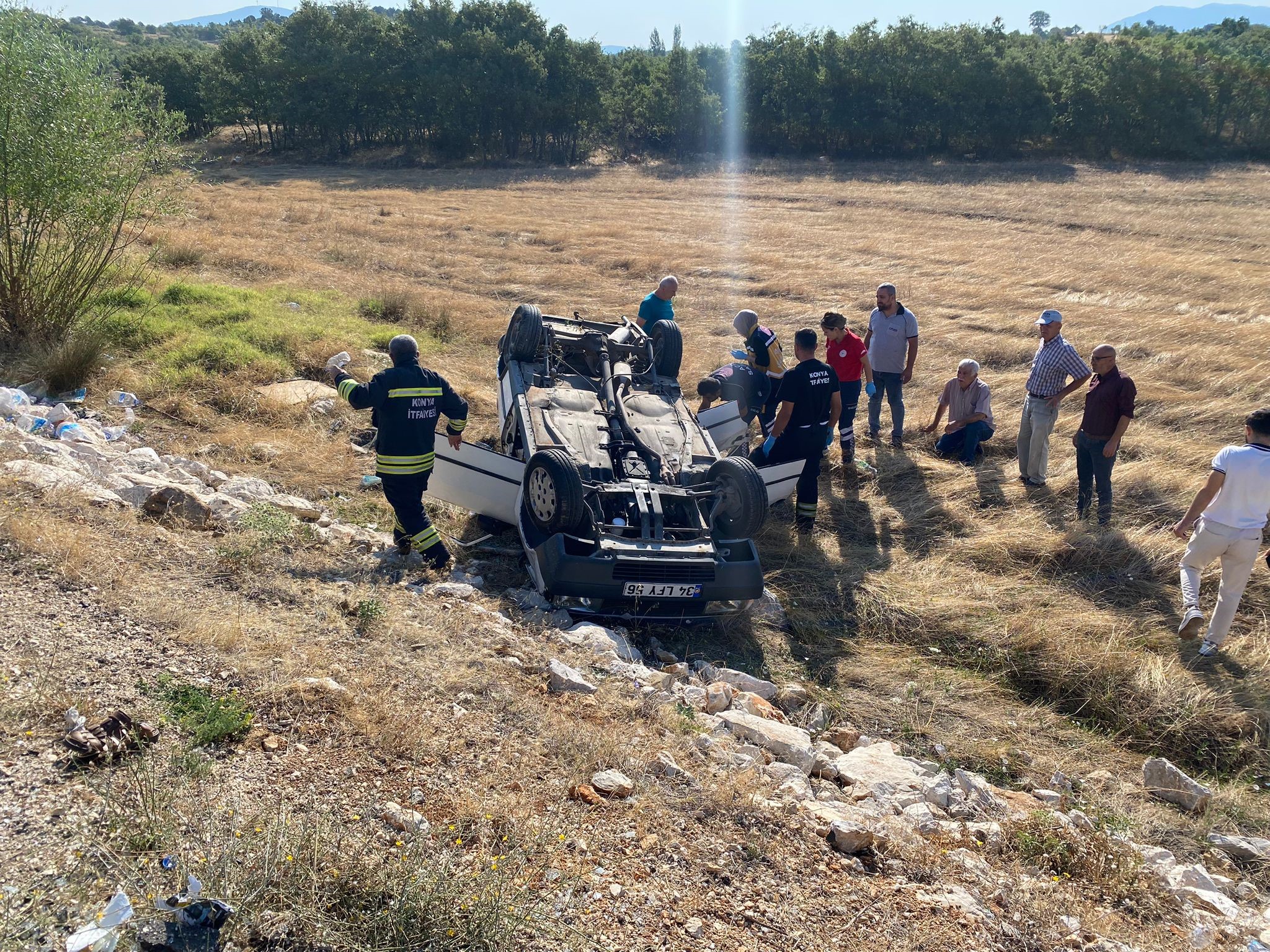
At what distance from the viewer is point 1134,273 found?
56.8ft

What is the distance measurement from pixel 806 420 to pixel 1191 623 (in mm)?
3121

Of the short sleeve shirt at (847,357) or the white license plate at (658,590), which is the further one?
the short sleeve shirt at (847,357)

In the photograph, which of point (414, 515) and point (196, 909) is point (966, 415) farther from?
point (196, 909)

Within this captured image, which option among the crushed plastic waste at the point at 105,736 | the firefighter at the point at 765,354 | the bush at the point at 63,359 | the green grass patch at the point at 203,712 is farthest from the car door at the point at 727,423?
the bush at the point at 63,359

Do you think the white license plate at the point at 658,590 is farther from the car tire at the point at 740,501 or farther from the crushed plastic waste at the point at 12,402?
the crushed plastic waste at the point at 12,402

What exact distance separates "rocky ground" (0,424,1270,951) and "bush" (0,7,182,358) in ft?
15.3

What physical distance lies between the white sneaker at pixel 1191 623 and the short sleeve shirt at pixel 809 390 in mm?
3001

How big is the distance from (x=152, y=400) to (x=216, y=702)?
638 cm

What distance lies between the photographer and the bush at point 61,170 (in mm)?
8867

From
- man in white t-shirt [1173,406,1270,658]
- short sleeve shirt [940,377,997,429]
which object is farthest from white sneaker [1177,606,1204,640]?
short sleeve shirt [940,377,997,429]

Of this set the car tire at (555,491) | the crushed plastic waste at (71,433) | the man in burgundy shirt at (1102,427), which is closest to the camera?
the car tire at (555,491)

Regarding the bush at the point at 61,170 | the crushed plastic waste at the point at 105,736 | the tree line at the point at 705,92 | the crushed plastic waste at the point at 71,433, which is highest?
the tree line at the point at 705,92

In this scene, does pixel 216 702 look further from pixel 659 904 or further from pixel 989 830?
pixel 989 830

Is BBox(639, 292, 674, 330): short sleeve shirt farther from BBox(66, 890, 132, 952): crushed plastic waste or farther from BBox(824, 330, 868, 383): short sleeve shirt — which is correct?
BBox(66, 890, 132, 952): crushed plastic waste
